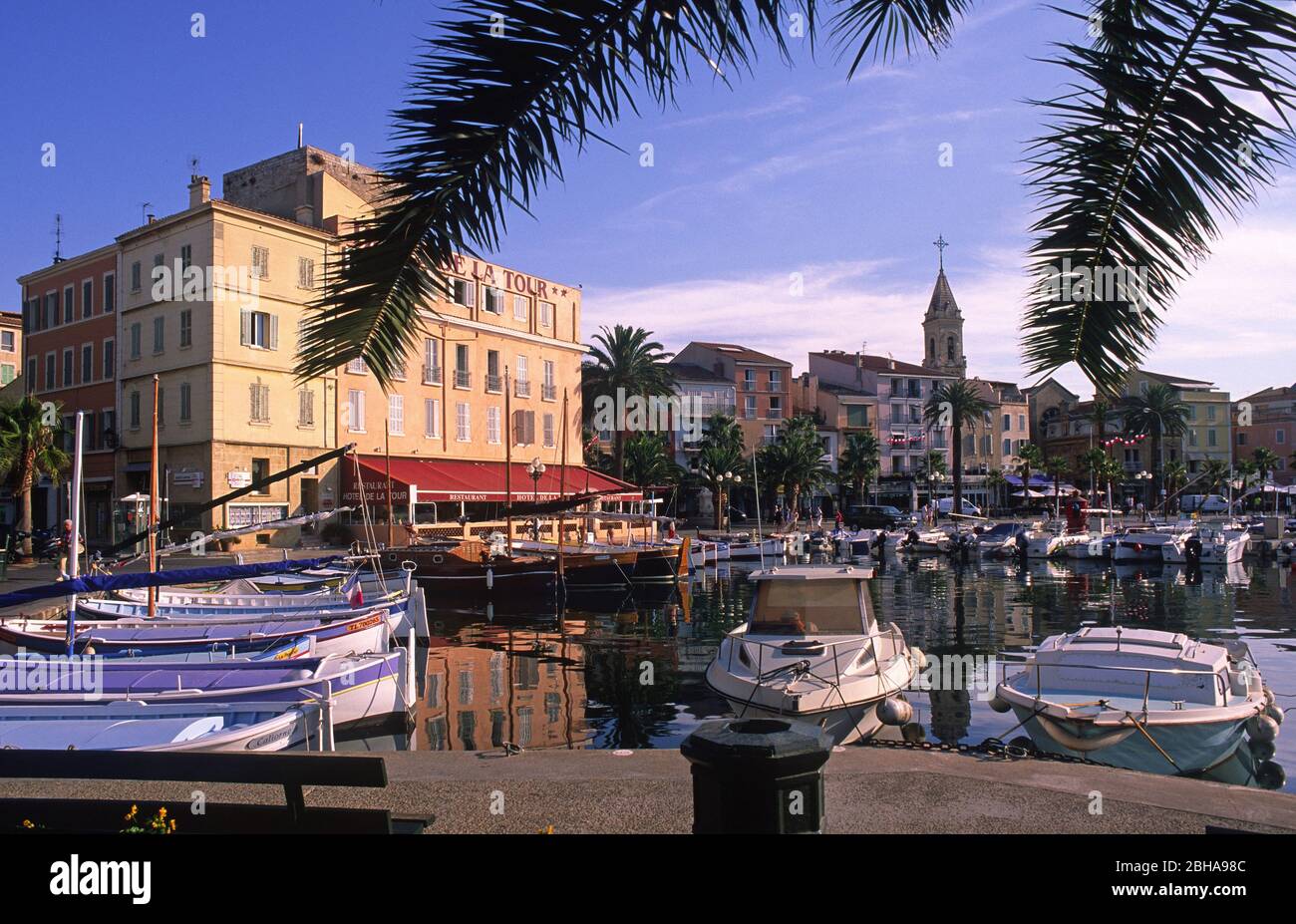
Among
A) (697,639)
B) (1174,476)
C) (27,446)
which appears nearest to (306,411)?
(27,446)

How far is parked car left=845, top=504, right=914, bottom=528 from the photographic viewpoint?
3428 inches

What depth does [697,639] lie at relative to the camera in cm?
3031

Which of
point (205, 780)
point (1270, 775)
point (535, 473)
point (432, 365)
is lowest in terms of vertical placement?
point (1270, 775)

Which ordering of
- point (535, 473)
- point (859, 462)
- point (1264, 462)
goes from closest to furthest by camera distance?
point (535, 473) → point (859, 462) → point (1264, 462)

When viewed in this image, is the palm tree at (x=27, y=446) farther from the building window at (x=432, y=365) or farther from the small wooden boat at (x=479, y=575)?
the building window at (x=432, y=365)

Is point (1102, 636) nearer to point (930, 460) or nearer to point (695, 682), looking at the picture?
point (695, 682)

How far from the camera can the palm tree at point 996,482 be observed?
347ft

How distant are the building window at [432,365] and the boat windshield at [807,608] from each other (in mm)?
38603

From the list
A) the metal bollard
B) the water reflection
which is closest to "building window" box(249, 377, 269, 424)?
the water reflection

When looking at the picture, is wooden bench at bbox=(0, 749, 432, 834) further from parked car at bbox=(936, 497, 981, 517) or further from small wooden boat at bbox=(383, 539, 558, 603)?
parked car at bbox=(936, 497, 981, 517)

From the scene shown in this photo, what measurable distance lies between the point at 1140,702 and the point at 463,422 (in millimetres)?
46521

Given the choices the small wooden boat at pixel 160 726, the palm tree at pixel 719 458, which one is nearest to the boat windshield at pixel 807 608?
the small wooden boat at pixel 160 726

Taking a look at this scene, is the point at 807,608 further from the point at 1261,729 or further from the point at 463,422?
the point at 463,422

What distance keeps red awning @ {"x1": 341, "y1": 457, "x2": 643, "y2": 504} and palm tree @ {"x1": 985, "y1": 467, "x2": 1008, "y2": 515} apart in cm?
→ 6181
